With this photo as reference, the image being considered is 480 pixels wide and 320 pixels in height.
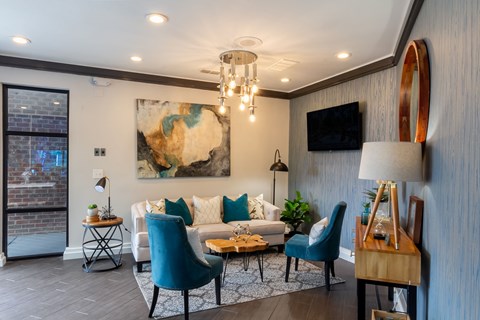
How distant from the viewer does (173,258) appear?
2717 mm

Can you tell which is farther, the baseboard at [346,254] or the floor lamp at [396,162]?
the baseboard at [346,254]

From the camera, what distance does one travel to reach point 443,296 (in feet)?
5.60

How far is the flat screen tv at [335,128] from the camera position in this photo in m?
4.46

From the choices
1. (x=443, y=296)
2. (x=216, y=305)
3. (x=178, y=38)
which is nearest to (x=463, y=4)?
(x=443, y=296)

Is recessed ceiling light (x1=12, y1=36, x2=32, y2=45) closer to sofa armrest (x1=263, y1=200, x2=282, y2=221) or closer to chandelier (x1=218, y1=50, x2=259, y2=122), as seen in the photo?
chandelier (x1=218, y1=50, x2=259, y2=122)

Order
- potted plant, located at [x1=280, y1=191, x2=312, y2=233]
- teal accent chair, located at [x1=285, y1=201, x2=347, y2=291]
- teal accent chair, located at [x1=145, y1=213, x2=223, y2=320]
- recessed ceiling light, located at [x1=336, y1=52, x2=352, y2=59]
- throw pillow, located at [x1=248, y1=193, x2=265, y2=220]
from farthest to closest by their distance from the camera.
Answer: potted plant, located at [x1=280, y1=191, x2=312, y2=233] → throw pillow, located at [x1=248, y1=193, x2=265, y2=220] → recessed ceiling light, located at [x1=336, y1=52, x2=352, y2=59] → teal accent chair, located at [x1=285, y1=201, x2=347, y2=291] → teal accent chair, located at [x1=145, y1=213, x2=223, y2=320]

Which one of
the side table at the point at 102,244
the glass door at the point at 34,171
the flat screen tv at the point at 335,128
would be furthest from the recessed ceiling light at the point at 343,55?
the glass door at the point at 34,171

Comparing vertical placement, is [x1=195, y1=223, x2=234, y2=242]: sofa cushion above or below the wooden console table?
below

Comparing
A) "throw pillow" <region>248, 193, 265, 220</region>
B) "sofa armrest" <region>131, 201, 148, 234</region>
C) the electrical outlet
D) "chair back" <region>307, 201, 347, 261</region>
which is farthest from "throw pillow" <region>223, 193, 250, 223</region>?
the electrical outlet

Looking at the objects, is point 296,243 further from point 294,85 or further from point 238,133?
point 294,85

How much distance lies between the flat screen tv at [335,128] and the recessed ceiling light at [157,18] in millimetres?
2847

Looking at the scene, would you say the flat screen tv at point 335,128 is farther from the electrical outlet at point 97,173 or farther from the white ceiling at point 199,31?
the electrical outlet at point 97,173

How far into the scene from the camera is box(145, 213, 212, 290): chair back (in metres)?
2.68

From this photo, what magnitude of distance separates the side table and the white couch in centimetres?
29
